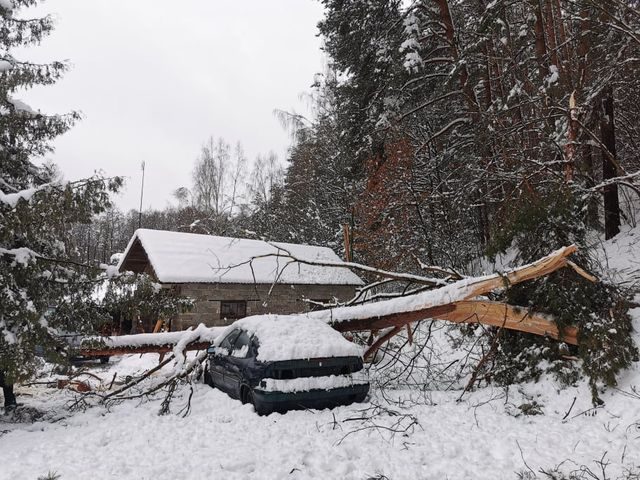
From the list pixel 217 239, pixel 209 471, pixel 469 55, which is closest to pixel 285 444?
pixel 209 471

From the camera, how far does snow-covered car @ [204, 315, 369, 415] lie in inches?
243

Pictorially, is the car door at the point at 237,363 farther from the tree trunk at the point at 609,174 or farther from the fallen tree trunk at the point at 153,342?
the tree trunk at the point at 609,174

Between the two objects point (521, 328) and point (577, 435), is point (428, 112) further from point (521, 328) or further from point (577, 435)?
point (577, 435)

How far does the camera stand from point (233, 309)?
57.1 ft

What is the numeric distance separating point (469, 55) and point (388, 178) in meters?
6.84

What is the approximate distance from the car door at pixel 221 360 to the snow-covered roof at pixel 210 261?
6.19m

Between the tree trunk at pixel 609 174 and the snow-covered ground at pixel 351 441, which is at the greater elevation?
the tree trunk at pixel 609 174

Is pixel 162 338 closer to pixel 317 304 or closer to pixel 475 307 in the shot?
pixel 317 304

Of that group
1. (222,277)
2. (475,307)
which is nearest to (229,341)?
(475,307)

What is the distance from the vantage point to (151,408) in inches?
275

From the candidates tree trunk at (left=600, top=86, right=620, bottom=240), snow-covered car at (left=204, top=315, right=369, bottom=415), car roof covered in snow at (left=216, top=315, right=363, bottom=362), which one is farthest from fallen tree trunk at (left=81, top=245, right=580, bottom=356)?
tree trunk at (left=600, top=86, right=620, bottom=240)

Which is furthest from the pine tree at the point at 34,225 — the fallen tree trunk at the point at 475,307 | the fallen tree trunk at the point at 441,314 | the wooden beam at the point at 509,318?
the wooden beam at the point at 509,318

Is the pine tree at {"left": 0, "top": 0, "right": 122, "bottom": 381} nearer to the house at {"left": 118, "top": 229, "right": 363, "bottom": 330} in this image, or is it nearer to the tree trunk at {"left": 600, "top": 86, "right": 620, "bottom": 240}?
the house at {"left": 118, "top": 229, "right": 363, "bottom": 330}

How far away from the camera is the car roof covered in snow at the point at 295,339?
254 inches
